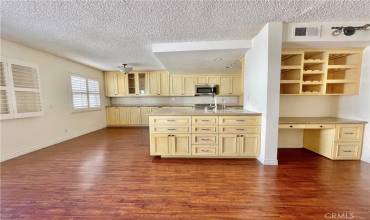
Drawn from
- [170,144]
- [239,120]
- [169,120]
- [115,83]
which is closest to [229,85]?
[239,120]

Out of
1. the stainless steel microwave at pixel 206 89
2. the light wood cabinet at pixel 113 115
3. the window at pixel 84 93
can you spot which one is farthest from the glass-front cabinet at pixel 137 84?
the stainless steel microwave at pixel 206 89

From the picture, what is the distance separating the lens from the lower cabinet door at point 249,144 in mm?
3029

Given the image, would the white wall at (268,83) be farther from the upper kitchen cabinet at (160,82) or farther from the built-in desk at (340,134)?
the upper kitchen cabinet at (160,82)

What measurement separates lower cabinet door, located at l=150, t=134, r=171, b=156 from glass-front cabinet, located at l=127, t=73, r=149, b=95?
12.3 feet

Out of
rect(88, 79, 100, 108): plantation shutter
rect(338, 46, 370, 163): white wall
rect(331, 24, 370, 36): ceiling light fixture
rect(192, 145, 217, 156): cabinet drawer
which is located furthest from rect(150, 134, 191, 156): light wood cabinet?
rect(88, 79, 100, 108): plantation shutter

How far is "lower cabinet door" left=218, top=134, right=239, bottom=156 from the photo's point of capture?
10.1ft

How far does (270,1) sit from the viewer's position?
1.97m

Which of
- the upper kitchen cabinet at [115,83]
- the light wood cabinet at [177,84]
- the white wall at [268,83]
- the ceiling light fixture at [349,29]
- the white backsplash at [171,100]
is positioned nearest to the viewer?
the ceiling light fixture at [349,29]

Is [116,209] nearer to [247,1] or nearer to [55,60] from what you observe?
[247,1]

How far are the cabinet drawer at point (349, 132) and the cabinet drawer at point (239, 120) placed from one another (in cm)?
143

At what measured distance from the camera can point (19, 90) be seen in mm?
3346

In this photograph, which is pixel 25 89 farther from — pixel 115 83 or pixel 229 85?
pixel 229 85

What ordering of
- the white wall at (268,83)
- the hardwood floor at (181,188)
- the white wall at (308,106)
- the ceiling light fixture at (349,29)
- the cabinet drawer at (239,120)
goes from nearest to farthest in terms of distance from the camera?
1. the hardwood floor at (181,188)
2. the ceiling light fixture at (349,29)
3. the white wall at (268,83)
4. the cabinet drawer at (239,120)
5. the white wall at (308,106)

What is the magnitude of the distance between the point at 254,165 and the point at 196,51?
244 cm
